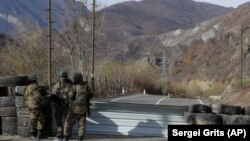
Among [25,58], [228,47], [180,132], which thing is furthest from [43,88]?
[228,47]

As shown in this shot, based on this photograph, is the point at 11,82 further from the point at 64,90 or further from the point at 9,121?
the point at 64,90

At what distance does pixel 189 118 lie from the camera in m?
17.2

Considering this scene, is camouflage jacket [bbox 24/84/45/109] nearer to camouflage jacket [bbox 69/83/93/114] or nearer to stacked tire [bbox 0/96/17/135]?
stacked tire [bbox 0/96/17/135]

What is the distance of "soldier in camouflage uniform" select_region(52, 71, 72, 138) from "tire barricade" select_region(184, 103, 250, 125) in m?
3.43

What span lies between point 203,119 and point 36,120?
440 cm

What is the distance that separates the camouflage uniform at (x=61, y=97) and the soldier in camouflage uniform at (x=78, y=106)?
18 centimetres

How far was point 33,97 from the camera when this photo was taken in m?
16.5

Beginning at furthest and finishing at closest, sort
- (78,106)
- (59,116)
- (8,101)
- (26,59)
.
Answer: (26,59)
(8,101)
(59,116)
(78,106)

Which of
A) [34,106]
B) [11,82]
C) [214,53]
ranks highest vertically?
[214,53]

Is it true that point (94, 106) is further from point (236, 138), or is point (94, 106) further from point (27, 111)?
point (236, 138)

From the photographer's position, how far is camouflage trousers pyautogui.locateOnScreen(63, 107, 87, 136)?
1560cm

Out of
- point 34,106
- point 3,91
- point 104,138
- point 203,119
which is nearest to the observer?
point 34,106

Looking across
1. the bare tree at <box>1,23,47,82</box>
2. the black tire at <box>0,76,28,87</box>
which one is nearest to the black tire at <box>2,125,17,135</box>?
the black tire at <box>0,76,28,87</box>

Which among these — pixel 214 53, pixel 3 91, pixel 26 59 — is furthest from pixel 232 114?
pixel 214 53
